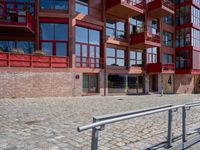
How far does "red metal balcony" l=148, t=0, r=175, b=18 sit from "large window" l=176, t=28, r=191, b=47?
4822 millimetres

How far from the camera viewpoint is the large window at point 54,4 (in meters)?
19.1

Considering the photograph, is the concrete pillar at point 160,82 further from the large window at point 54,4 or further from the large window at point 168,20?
the large window at point 54,4

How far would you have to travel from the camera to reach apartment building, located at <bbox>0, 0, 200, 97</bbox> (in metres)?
16.5

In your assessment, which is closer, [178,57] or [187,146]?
[187,146]

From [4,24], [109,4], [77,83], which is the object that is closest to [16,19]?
[4,24]

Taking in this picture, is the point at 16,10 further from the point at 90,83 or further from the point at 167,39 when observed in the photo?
the point at 167,39

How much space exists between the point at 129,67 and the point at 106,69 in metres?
3.57

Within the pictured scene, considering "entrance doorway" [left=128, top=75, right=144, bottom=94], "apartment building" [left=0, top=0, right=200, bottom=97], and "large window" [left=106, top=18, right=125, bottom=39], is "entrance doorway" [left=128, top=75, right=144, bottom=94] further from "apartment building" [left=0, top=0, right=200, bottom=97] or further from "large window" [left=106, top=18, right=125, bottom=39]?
"large window" [left=106, top=18, right=125, bottom=39]

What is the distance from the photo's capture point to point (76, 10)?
19938mm

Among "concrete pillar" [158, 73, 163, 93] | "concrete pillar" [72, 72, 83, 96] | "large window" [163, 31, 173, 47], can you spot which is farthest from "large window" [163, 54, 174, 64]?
"concrete pillar" [72, 72, 83, 96]

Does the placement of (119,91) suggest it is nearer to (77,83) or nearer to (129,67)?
(129,67)

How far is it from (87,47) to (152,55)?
34.7ft

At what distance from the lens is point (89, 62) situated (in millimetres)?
20922

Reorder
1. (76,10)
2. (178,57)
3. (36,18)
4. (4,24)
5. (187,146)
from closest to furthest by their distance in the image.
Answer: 1. (187,146)
2. (4,24)
3. (36,18)
4. (76,10)
5. (178,57)
